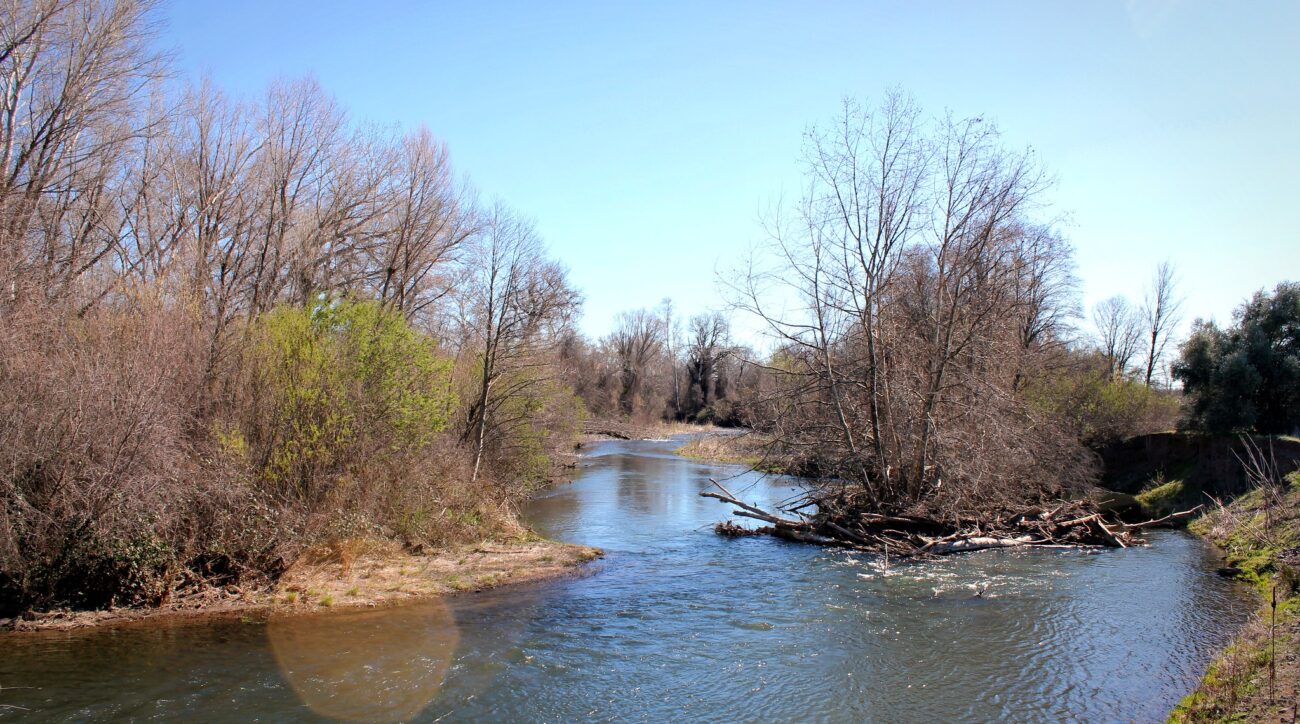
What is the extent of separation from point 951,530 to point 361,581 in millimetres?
14752

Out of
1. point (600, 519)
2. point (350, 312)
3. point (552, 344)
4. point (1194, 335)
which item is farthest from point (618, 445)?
point (350, 312)

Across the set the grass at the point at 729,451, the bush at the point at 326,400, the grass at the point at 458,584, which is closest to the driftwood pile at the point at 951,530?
the grass at the point at 729,451

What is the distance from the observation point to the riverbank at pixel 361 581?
445 inches

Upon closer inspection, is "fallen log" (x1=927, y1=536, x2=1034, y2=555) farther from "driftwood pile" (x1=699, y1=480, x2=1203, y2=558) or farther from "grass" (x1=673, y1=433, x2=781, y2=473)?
"grass" (x1=673, y1=433, x2=781, y2=473)

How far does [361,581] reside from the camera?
1391cm

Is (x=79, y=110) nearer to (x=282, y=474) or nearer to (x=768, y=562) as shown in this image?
(x=282, y=474)

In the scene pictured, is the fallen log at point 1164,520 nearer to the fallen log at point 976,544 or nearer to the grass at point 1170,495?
the grass at point 1170,495

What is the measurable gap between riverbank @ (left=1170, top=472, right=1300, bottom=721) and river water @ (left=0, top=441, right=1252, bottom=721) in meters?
0.64

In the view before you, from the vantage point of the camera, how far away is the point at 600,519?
23672 mm

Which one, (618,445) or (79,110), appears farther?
(618,445)

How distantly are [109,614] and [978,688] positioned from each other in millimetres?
12645

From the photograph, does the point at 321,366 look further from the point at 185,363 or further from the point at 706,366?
the point at 706,366

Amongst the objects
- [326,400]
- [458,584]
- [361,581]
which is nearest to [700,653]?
[458,584]

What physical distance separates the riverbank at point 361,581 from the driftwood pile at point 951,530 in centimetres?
627
